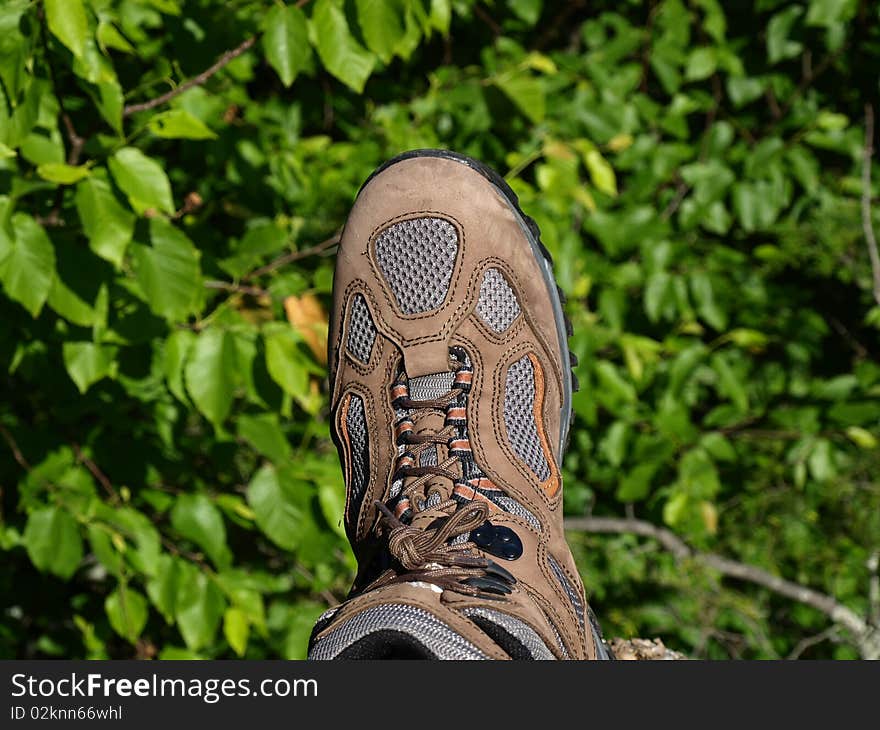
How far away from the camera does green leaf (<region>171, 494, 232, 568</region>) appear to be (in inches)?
73.4

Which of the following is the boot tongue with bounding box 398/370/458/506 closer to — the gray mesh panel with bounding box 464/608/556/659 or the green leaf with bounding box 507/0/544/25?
the gray mesh panel with bounding box 464/608/556/659

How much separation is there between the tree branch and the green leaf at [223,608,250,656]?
2.98ft

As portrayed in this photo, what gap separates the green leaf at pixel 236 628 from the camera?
6.22 ft

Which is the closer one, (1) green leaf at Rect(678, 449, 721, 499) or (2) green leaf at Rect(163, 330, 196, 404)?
(2) green leaf at Rect(163, 330, 196, 404)

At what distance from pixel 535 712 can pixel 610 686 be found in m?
0.11

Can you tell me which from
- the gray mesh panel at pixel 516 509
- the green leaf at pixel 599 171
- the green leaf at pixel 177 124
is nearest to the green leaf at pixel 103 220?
the green leaf at pixel 177 124

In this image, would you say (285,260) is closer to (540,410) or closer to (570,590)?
(540,410)

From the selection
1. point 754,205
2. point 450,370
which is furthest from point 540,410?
point 754,205

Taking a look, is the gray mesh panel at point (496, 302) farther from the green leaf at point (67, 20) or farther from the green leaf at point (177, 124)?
the green leaf at point (67, 20)

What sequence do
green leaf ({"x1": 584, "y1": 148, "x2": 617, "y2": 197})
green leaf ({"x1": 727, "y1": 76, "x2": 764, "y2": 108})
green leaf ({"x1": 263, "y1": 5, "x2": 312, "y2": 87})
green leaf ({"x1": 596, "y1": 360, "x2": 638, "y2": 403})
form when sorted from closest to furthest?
1. green leaf ({"x1": 263, "y1": 5, "x2": 312, "y2": 87})
2. green leaf ({"x1": 584, "y1": 148, "x2": 617, "y2": 197})
3. green leaf ({"x1": 596, "y1": 360, "x2": 638, "y2": 403})
4. green leaf ({"x1": 727, "y1": 76, "x2": 764, "y2": 108})

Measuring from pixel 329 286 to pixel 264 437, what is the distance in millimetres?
291

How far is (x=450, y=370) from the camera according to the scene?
1415mm

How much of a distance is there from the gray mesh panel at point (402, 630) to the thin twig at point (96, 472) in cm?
94

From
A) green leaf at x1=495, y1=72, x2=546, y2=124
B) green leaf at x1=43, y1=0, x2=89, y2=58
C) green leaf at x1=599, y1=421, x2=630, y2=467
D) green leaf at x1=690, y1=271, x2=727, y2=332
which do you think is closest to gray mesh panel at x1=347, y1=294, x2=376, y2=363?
green leaf at x1=43, y1=0, x2=89, y2=58
